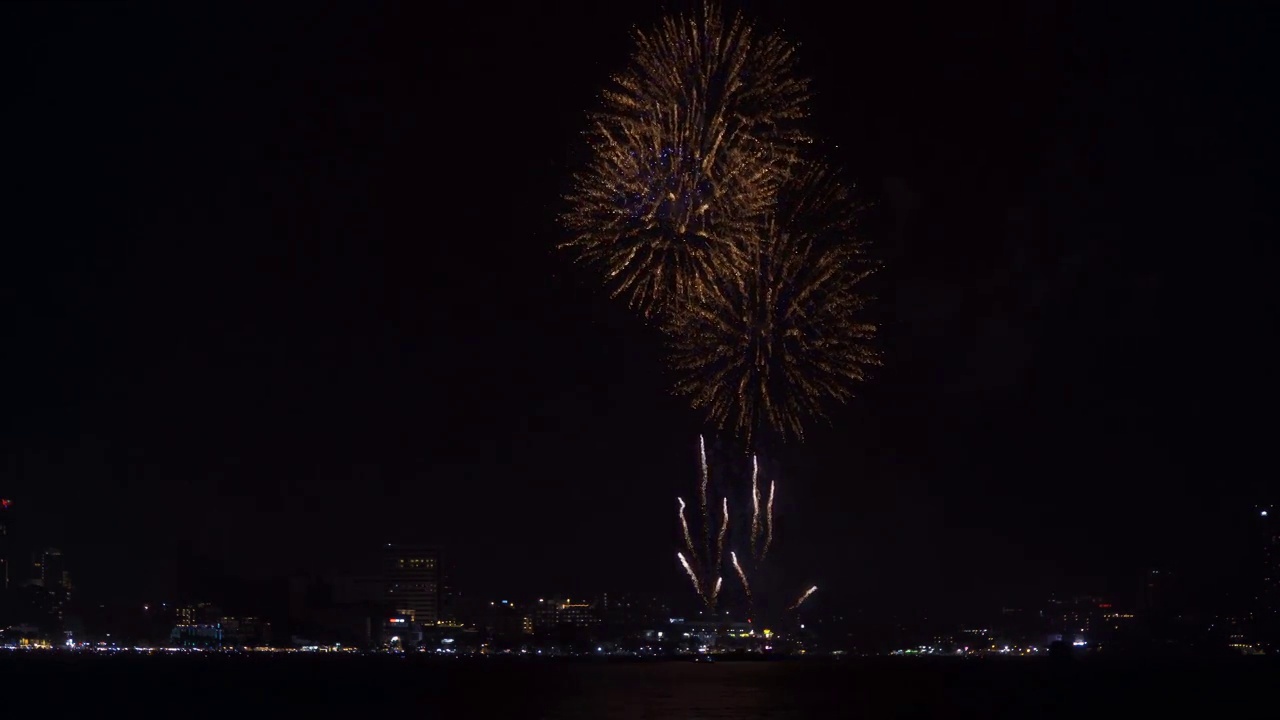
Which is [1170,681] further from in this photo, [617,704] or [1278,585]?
[1278,585]

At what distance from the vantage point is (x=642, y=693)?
91375 mm

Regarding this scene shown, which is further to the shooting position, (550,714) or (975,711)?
(975,711)

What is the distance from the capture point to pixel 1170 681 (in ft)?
404

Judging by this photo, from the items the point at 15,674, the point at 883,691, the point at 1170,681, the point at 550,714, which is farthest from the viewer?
the point at 15,674

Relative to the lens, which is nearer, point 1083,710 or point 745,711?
point 745,711

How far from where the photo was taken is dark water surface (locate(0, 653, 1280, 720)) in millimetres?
75625

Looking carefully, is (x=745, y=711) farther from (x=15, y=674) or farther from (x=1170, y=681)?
(x=15, y=674)

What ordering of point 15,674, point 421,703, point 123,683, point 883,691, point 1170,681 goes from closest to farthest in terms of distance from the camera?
point 421,703, point 883,691, point 123,683, point 1170,681, point 15,674

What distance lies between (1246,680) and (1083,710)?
2030 inches

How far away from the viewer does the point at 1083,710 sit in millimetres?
79875

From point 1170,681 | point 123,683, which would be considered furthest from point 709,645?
point 123,683

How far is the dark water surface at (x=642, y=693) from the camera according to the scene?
7562 cm

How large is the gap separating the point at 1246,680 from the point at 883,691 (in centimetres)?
4111

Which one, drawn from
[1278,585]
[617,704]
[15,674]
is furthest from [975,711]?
[1278,585]
